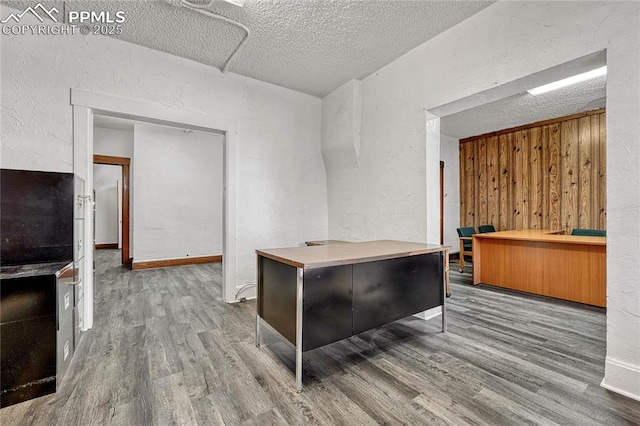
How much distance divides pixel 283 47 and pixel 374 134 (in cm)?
148

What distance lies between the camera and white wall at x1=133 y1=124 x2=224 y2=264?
5605 mm

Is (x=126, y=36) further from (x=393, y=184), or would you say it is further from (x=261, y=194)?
(x=393, y=184)

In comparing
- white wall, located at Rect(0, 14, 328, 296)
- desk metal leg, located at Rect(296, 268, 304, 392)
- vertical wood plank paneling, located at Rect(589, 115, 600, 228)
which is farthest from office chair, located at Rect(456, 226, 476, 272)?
desk metal leg, located at Rect(296, 268, 304, 392)

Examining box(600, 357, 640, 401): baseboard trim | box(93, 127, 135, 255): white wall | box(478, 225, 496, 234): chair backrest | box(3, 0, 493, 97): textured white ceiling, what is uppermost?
box(3, 0, 493, 97): textured white ceiling

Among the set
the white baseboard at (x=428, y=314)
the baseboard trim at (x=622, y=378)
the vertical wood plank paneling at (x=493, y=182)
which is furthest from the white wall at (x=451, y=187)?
the baseboard trim at (x=622, y=378)

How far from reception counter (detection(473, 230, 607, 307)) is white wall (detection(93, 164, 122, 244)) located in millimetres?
9905

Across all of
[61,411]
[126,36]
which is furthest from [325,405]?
[126,36]

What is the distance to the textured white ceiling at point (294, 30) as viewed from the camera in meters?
2.48

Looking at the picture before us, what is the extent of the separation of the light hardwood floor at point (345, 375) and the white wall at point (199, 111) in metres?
1.43

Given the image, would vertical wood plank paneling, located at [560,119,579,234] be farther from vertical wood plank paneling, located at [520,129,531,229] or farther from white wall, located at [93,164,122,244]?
white wall, located at [93,164,122,244]

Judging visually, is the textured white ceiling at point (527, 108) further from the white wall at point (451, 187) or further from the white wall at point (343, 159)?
the white wall at point (343, 159)

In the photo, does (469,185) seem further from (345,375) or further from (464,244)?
(345,375)

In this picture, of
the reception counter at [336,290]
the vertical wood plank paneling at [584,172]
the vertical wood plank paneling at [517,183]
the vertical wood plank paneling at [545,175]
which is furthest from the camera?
the vertical wood plank paneling at [517,183]

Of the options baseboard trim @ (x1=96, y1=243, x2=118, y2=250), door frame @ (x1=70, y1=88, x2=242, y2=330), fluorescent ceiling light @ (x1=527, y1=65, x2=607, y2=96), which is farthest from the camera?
baseboard trim @ (x1=96, y1=243, x2=118, y2=250)
